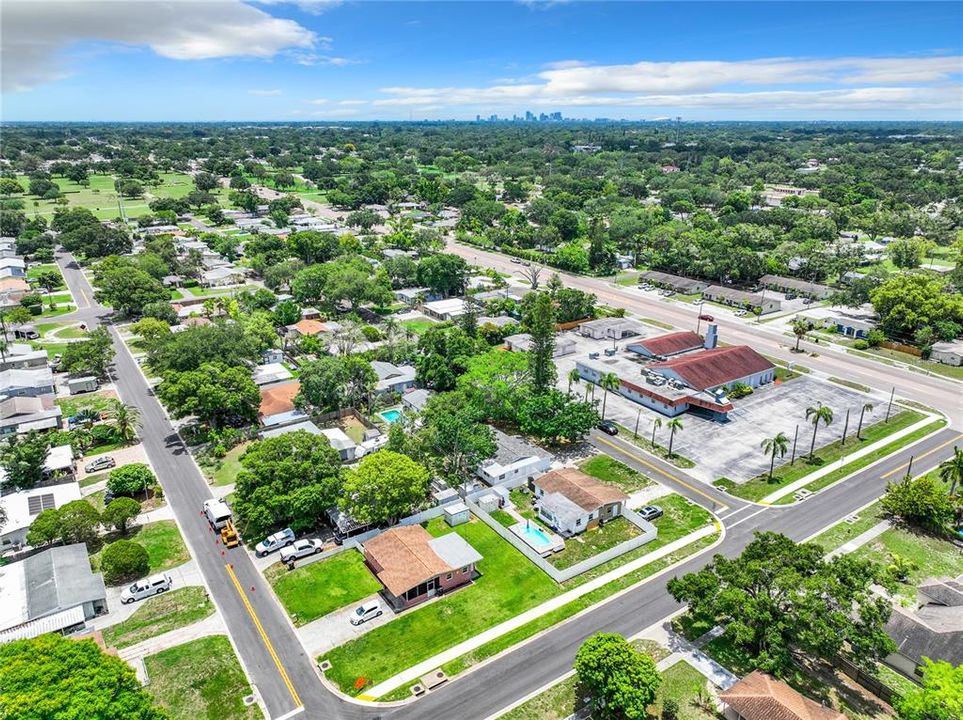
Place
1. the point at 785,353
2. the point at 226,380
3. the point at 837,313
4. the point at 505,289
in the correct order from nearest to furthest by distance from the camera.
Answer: the point at 226,380
the point at 785,353
the point at 837,313
the point at 505,289

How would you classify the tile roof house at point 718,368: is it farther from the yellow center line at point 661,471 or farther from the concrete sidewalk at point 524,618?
the concrete sidewalk at point 524,618

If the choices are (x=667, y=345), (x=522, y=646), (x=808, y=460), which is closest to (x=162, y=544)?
(x=522, y=646)

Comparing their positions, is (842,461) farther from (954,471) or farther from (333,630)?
(333,630)

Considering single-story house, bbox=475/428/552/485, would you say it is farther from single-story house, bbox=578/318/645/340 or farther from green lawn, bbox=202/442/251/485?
single-story house, bbox=578/318/645/340

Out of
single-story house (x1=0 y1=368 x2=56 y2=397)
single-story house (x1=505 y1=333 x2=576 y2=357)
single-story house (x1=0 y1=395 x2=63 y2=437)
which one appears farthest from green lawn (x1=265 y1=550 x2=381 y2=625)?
single-story house (x1=505 y1=333 x2=576 y2=357)

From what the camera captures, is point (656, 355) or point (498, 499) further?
point (656, 355)

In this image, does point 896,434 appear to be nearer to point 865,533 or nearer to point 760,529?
point 865,533

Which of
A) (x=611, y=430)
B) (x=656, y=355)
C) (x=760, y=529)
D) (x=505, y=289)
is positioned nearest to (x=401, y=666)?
(x=760, y=529)
